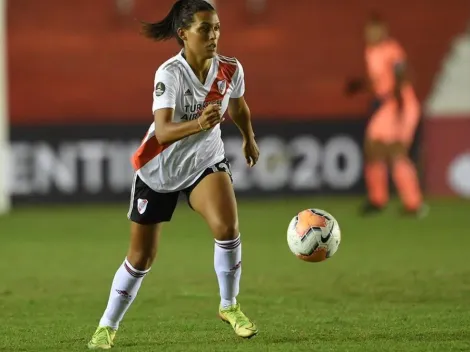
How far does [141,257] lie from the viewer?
5887 millimetres

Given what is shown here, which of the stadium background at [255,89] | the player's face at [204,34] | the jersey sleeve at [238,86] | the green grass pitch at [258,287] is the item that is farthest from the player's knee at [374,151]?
the player's face at [204,34]

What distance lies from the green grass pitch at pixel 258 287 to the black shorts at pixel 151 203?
0.64 meters

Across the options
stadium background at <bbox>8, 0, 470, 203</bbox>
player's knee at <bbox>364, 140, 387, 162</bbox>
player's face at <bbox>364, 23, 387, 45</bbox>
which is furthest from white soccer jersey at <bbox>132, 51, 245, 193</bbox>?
stadium background at <bbox>8, 0, 470, 203</bbox>

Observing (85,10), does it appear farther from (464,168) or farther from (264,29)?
(464,168)

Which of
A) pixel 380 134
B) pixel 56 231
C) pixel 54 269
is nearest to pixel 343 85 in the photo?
pixel 380 134

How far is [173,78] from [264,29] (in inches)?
405

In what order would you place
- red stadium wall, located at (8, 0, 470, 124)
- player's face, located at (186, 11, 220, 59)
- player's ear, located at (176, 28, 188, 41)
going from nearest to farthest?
1. player's face, located at (186, 11, 220, 59)
2. player's ear, located at (176, 28, 188, 41)
3. red stadium wall, located at (8, 0, 470, 124)

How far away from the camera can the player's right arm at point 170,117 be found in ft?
17.9

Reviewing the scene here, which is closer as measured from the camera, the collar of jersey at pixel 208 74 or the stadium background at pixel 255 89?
the collar of jersey at pixel 208 74

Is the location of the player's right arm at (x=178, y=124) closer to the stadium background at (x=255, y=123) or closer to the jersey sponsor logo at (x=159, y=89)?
the jersey sponsor logo at (x=159, y=89)

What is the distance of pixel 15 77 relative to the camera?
15.3 m

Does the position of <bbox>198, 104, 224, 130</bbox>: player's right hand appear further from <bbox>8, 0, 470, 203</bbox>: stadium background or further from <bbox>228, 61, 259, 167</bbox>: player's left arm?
<bbox>8, 0, 470, 203</bbox>: stadium background

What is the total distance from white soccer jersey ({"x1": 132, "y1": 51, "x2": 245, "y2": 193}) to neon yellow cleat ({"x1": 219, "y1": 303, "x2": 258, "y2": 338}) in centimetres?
68

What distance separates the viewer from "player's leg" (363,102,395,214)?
13.4 meters
